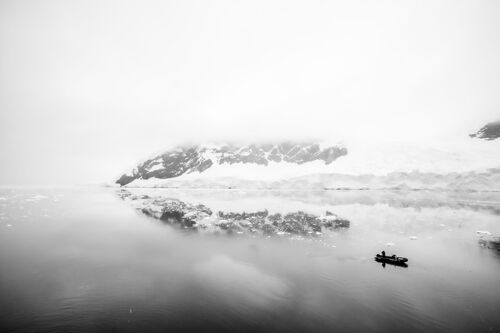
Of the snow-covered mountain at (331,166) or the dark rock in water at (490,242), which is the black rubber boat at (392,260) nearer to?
the dark rock in water at (490,242)

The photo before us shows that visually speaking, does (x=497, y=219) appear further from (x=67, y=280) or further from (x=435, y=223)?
(x=67, y=280)

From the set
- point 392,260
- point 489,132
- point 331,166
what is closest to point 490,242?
point 392,260

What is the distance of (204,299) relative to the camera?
439 inches

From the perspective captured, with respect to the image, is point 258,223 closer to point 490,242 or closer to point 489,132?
point 490,242

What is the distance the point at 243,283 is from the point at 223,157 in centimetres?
11689

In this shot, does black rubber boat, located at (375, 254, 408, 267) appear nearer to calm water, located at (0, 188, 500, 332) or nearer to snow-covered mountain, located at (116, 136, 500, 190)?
calm water, located at (0, 188, 500, 332)

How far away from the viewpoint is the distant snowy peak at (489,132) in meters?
89.0

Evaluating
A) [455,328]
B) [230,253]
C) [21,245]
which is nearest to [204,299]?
[230,253]

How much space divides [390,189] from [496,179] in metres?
22.3

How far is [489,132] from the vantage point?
9156 cm

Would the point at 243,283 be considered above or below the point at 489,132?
below

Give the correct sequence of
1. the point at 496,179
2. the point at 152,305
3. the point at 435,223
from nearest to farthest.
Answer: the point at 152,305
the point at 435,223
the point at 496,179

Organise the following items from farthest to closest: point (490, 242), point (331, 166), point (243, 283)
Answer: point (331, 166), point (490, 242), point (243, 283)

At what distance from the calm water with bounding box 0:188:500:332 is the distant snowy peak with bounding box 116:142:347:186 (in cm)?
8633
